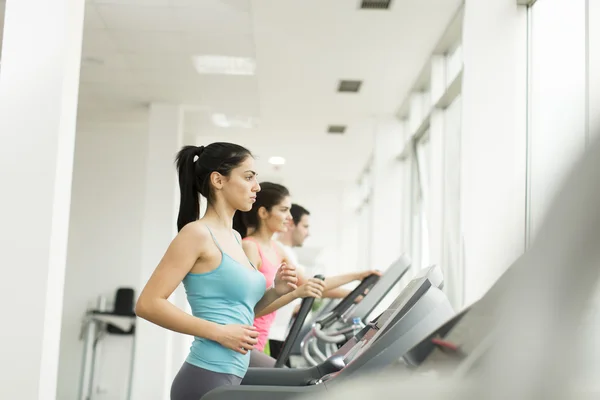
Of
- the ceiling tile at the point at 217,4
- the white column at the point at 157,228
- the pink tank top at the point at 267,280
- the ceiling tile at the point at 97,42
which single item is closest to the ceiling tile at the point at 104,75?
the ceiling tile at the point at 97,42

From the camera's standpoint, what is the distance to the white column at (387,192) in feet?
24.0

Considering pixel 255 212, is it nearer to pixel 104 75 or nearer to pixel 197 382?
pixel 197 382

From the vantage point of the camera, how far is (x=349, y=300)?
329 cm

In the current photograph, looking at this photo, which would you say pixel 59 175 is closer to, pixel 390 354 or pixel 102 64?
pixel 390 354

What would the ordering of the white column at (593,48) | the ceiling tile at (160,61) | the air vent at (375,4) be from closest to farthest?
the white column at (593,48), the air vent at (375,4), the ceiling tile at (160,61)

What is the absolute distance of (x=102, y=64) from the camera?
5785 mm

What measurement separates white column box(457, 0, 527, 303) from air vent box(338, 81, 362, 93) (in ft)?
8.36

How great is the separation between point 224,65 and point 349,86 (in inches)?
44.4

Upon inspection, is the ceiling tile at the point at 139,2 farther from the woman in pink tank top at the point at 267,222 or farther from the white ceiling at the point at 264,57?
the woman in pink tank top at the point at 267,222

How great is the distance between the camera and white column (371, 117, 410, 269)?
7.33 meters

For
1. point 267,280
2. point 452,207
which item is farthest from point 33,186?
point 452,207

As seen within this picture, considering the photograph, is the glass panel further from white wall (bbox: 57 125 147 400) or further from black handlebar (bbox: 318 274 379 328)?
white wall (bbox: 57 125 147 400)

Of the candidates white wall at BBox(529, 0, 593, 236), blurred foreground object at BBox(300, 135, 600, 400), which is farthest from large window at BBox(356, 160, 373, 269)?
blurred foreground object at BBox(300, 135, 600, 400)

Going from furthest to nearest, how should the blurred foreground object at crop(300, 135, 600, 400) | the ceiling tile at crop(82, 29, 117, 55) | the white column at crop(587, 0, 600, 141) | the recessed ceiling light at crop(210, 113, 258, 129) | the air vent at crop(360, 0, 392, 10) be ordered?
the recessed ceiling light at crop(210, 113, 258, 129), the ceiling tile at crop(82, 29, 117, 55), the air vent at crop(360, 0, 392, 10), the white column at crop(587, 0, 600, 141), the blurred foreground object at crop(300, 135, 600, 400)
